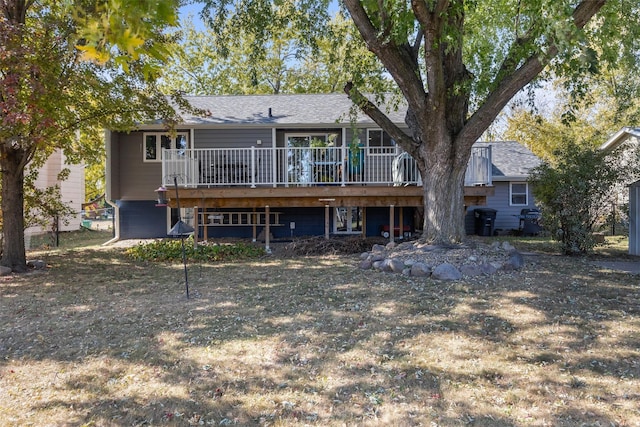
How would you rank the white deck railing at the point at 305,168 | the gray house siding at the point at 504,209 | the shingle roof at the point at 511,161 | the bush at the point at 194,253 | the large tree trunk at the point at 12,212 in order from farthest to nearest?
1. the gray house siding at the point at 504,209
2. the shingle roof at the point at 511,161
3. the white deck railing at the point at 305,168
4. the bush at the point at 194,253
5. the large tree trunk at the point at 12,212

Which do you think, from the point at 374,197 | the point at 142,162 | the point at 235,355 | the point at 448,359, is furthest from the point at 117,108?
the point at 448,359

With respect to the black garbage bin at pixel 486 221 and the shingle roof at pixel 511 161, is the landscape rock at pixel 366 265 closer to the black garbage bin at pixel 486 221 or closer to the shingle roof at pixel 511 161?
the black garbage bin at pixel 486 221

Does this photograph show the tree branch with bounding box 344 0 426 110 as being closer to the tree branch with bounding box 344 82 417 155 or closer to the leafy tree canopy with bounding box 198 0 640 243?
the leafy tree canopy with bounding box 198 0 640 243

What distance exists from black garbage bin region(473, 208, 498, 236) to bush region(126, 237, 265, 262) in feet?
29.1

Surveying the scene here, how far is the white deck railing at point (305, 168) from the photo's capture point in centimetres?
1048

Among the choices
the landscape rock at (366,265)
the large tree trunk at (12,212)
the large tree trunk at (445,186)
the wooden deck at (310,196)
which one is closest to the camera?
the landscape rock at (366,265)

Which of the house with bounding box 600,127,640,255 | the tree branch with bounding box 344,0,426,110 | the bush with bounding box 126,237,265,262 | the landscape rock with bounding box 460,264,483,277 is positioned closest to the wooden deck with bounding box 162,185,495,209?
the bush with bounding box 126,237,265,262

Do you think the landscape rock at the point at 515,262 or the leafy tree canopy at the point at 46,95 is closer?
the leafy tree canopy at the point at 46,95

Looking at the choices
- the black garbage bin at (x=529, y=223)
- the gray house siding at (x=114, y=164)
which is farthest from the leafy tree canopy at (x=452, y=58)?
the black garbage bin at (x=529, y=223)

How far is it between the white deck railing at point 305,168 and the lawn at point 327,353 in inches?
172

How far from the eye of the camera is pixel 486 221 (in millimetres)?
15227

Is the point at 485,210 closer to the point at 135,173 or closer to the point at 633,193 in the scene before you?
the point at 633,193

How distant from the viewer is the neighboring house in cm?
1777

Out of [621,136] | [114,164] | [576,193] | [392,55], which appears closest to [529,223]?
[621,136]
